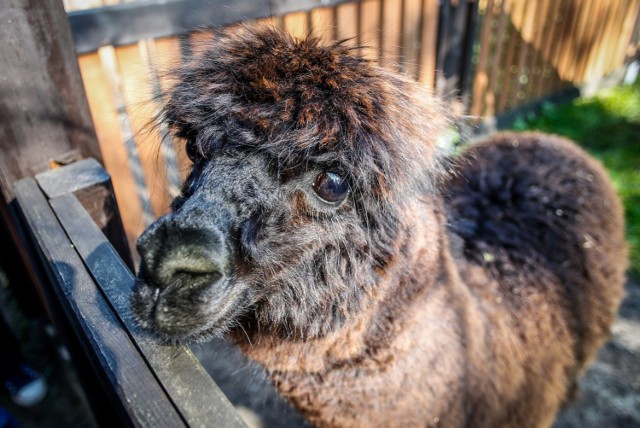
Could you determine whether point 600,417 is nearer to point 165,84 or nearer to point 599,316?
point 599,316

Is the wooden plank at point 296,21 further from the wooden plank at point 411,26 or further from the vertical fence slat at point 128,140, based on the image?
the vertical fence slat at point 128,140

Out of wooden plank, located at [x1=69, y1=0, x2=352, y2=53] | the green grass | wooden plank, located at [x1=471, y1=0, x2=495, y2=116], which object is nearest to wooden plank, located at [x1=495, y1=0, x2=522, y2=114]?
wooden plank, located at [x1=471, y1=0, x2=495, y2=116]

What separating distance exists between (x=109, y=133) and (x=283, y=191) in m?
2.35

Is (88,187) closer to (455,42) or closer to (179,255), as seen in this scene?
(179,255)

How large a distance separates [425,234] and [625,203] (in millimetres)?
3621

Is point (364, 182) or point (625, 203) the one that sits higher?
point (364, 182)

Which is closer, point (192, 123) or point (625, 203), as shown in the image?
point (192, 123)

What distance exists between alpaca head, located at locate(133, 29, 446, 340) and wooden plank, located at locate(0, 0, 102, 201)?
52 centimetres

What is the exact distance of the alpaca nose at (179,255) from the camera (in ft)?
3.66

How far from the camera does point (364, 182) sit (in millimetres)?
1349

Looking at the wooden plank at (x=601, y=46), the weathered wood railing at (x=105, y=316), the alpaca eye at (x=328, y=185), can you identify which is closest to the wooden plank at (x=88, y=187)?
the weathered wood railing at (x=105, y=316)

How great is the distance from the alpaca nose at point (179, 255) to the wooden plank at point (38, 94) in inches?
35.7

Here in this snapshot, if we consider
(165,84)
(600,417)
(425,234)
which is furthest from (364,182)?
(600,417)

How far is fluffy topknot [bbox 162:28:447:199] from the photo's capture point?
4.21 feet
